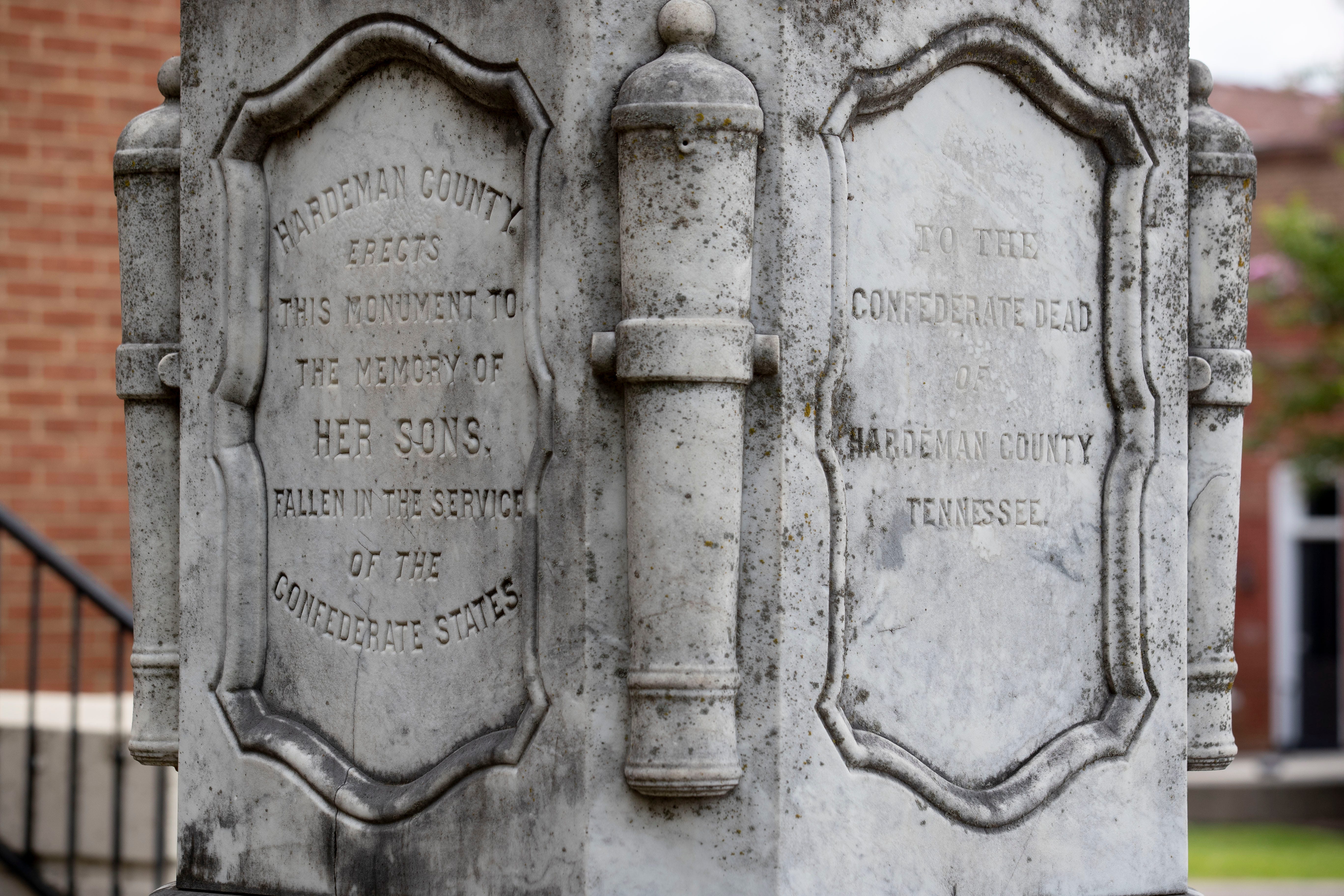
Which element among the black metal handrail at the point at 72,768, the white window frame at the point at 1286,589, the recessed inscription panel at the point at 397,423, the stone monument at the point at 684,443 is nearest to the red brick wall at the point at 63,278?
the black metal handrail at the point at 72,768

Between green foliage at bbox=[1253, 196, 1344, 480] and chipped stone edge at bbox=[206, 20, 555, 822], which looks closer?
chipped stone edge at bbox=[206, 20, 555, 822]

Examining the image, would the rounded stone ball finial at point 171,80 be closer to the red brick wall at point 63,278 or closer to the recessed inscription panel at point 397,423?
the recessed inscription panel at point 397,423

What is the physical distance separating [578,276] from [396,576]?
751mm

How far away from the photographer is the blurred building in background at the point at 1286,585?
2003 cm

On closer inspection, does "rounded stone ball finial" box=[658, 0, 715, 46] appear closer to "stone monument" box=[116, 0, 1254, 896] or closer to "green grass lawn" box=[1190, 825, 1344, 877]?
"stone monument" box=[116, 0, 1254, 896]

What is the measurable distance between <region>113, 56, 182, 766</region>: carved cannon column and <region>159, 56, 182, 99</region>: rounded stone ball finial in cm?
2

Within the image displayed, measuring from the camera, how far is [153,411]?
376 centimetres

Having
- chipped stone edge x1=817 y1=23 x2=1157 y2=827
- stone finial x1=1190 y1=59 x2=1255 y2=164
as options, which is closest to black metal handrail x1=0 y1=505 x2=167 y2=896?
chipped stone edge x1=817 y1=23 x2=1157 y2=827

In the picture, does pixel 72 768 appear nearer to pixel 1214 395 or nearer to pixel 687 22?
pixel 687 22

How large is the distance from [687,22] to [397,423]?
1.00m

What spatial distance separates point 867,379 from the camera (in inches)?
127

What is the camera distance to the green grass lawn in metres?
11.4

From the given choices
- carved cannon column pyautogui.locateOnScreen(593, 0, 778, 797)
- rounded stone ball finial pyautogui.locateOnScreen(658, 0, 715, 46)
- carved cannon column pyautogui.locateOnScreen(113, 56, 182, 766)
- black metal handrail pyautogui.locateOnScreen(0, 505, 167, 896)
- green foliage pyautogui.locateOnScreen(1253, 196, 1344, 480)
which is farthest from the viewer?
green foliage pyautogui.locateOnScreen(1253, 196, 1344, 480)

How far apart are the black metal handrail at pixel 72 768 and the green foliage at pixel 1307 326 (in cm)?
978
